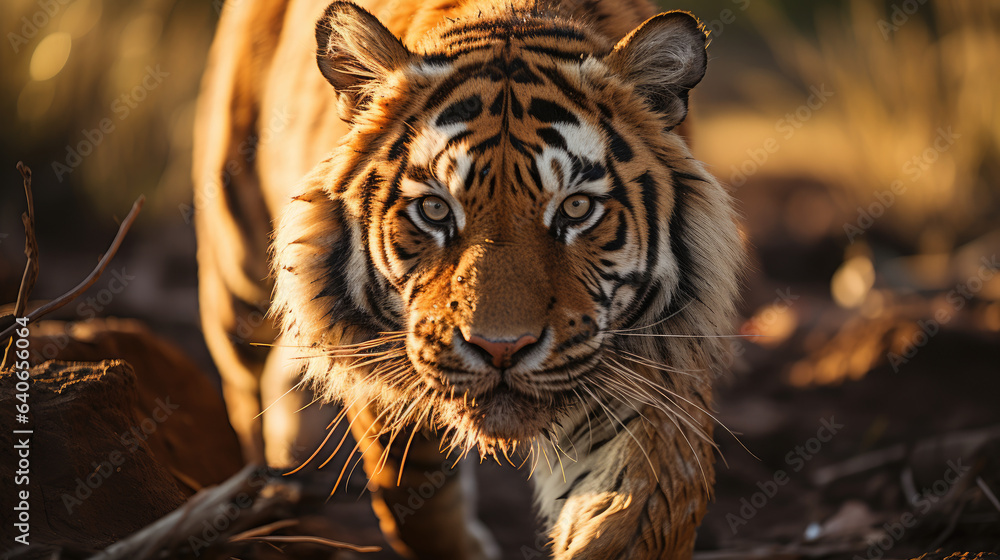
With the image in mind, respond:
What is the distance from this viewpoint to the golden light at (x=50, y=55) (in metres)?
4.03

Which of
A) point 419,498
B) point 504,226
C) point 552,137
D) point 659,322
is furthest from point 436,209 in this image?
point 419,498

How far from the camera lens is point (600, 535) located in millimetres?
1414

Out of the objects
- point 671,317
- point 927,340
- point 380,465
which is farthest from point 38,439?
point 927,340

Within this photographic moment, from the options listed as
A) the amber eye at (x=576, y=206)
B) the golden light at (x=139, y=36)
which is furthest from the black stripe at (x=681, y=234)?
the golden light at (x=139, y=36)

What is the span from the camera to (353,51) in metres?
1.56

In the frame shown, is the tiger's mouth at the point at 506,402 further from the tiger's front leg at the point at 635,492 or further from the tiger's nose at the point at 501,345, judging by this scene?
the tiger's front leg at the point at 635,492

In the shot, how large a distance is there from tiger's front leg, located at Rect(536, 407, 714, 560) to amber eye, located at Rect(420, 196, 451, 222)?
23.0 inches

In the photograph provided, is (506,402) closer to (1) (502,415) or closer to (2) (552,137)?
(1) (502,415)

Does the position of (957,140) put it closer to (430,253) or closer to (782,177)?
(782,177)

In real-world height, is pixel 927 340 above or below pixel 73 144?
below

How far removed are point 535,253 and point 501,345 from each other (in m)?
0.21

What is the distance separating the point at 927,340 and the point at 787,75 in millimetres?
3275

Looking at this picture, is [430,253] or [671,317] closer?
[430,253]

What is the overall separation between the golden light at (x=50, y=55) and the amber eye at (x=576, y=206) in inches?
154
